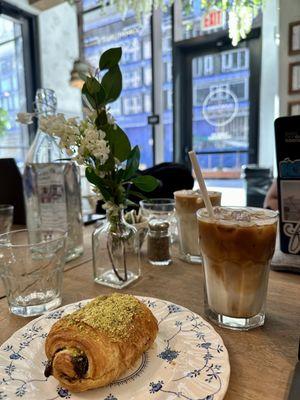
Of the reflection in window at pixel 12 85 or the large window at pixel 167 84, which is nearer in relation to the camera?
the reflection in window at pixel 12 85

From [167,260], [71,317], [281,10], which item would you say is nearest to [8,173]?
[167,260]

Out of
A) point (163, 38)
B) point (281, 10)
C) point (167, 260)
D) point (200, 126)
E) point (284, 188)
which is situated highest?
Answer: point (163, 38)

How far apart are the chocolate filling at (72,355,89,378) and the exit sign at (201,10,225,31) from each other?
4.19m

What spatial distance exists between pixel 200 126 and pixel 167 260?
3690mm

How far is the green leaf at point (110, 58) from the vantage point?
0.68 m

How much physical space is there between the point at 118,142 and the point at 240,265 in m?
0.36

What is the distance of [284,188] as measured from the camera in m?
0.77

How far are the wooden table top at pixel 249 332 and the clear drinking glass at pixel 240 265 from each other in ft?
0.10

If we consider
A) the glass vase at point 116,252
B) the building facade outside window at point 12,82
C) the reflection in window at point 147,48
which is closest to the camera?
the glass vase at point 116,252

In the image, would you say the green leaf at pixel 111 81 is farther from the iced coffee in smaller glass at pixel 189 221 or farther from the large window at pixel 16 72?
the large window at pixel 16 72

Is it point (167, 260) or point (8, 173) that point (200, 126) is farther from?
point (167, 260)

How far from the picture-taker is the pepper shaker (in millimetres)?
867

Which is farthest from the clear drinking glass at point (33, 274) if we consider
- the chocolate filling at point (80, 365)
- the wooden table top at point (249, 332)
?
the chocolate filling at point (80, 365)

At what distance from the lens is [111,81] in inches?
27.1
